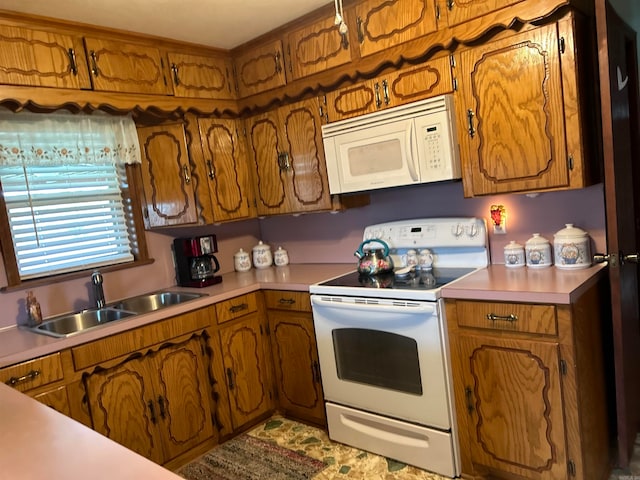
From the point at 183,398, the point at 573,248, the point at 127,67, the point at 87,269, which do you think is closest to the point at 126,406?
the point at 183,398

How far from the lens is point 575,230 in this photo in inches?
83.2

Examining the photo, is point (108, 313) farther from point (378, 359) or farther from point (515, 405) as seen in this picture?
point (515, 405)

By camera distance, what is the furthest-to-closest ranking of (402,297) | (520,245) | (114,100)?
(114,100) → (520,245) → (402,297)

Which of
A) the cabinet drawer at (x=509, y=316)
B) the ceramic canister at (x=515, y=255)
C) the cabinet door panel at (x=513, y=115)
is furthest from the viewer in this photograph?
the ceramic canister at (x=515, y=255)

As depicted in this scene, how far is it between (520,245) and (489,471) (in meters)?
1.04

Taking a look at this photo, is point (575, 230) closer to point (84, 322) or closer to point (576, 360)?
point (576, 360)

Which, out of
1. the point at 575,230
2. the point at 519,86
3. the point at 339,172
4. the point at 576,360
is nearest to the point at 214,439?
the point at 339,172

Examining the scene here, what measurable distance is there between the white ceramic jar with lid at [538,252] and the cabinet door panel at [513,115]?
1.00ft

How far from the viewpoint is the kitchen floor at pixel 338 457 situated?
2.20 m

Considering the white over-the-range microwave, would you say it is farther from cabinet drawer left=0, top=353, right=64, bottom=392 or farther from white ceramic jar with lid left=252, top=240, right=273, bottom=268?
cabinet drawer left=0, top=353, right=64, bottom=392

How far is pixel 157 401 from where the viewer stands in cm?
238

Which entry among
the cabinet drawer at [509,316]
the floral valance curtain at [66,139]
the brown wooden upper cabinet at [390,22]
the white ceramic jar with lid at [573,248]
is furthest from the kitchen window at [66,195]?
the white ceramic jar with lid at [573,248]

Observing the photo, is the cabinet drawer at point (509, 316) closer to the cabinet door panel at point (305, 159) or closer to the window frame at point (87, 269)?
the cabinet door panel at point (305, 159)

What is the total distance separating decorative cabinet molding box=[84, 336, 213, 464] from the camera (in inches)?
86.5
